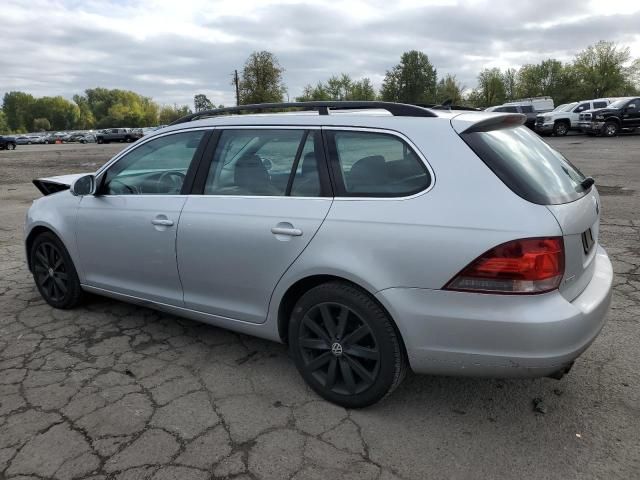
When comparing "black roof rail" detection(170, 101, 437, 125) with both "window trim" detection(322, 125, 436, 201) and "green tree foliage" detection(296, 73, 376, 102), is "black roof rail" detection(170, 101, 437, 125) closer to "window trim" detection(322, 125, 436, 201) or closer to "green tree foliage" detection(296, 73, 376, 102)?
"window trim" detection(322, 125, 436, 201)

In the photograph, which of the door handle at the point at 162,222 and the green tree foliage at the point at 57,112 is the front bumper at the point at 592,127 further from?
the green tree foliage at the point at 57,112

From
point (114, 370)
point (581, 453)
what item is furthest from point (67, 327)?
point (581, 453)

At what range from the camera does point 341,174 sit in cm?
283

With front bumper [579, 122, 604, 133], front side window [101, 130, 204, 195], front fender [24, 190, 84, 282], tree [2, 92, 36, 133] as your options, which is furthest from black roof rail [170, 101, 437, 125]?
tree [2, 92, 36, 133]

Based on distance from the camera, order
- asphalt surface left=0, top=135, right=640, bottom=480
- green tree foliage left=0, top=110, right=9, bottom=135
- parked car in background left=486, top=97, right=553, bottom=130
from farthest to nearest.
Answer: green tree foliage left=0, top=110, right=9, bottom=135 → parked car in background left=486, top=97, right=553, bottom=130 → asphalt surface left=0, top=135, right=640, bottom=480

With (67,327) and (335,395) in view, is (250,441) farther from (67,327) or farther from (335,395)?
(67,327)

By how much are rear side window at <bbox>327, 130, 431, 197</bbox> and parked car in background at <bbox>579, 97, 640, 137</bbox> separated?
27.3 meters

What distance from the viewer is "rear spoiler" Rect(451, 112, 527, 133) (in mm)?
2619

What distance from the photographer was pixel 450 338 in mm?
2453

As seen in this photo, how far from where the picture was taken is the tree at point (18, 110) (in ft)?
450

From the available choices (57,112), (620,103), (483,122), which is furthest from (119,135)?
(57,112)

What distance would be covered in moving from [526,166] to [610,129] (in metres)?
27.6

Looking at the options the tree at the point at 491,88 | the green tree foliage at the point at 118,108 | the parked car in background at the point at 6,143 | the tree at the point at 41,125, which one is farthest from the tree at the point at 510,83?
the tree at the point at 41,125

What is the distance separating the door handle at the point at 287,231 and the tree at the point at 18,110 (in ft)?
503
